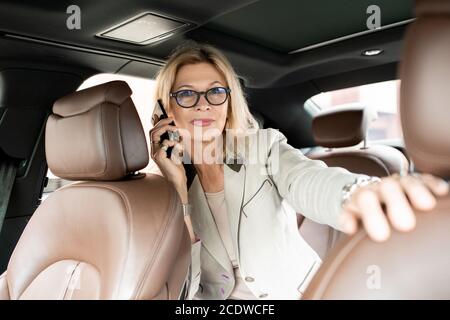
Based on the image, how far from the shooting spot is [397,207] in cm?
66

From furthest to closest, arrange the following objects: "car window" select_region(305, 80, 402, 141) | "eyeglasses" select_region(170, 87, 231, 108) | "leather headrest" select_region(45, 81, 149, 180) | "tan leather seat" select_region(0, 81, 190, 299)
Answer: "car window" select_region(305, 80, 402, 141) → "eyeglasses" select_region(170, 87, 231, 108) → "leather headrest" select_region(45, 81, 149, 180) → "tan leather seat" select_region(0, 81, 190, 299)

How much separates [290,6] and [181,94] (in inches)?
27.4

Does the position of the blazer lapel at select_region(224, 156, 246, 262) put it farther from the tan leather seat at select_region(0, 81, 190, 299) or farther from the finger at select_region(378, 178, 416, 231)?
the finger at select_region(378, 178, 416, 231)

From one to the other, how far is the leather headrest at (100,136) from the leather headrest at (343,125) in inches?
54.4

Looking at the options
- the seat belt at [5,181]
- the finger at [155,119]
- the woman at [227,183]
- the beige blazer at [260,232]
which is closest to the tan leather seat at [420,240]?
the woman at [227,183]

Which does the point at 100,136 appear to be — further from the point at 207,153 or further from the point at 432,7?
the point at 432,7

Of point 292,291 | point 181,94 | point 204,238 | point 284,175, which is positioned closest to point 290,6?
point 181,94

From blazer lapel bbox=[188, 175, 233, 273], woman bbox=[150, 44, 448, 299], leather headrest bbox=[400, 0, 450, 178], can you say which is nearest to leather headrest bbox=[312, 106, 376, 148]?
woman bbox=[150, 44, 448, 299]

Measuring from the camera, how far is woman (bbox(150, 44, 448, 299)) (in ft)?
4.82

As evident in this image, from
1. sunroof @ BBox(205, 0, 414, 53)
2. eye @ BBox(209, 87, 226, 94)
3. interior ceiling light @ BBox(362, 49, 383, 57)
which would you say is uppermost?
sunroof @ BBox(205, 0, 414, 53)

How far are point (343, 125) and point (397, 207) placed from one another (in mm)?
1809

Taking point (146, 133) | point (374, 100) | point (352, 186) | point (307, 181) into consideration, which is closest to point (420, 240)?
point (352, 186)

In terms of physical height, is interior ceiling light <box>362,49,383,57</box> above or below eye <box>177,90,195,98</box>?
above

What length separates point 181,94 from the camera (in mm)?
1583
